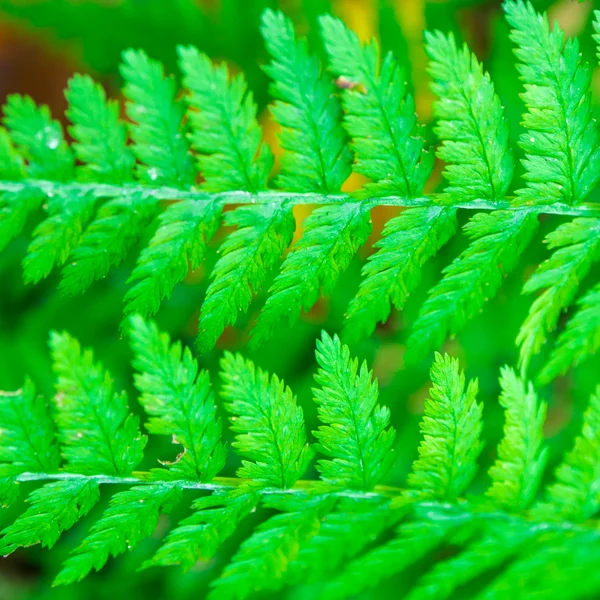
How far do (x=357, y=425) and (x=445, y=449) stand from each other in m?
0.17

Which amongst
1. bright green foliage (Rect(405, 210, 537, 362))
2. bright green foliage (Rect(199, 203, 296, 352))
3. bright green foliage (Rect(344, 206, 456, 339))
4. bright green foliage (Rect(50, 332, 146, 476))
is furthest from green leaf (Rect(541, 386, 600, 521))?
bright green foliage (Rect(50, 332, 146, 476))

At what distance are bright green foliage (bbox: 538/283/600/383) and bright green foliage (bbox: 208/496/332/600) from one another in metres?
0.47

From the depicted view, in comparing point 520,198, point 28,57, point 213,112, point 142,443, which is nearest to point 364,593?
point 142,443

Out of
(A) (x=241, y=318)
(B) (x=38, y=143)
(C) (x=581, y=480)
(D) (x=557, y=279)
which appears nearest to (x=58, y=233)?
(B) (x=38, y=143)

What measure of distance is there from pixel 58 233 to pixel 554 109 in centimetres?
101

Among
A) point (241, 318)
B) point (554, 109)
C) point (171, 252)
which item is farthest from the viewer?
point (241, 318)

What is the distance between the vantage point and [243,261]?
1.21 meters

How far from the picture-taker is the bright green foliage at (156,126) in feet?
4.14

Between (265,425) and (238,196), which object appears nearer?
(265,425)

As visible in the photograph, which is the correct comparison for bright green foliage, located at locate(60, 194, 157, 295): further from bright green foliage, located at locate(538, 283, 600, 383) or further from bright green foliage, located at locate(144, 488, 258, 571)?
bright green foliage, located at locate(538, 283, 600, 383)

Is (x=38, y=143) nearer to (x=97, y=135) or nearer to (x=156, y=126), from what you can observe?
(x=97, y=135)

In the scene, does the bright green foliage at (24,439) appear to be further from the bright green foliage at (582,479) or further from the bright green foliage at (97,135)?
the bright green foliage at (582,479)

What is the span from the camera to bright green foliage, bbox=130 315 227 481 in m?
1.08

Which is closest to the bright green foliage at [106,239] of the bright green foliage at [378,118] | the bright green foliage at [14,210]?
the bright green foliage at [14,210]
